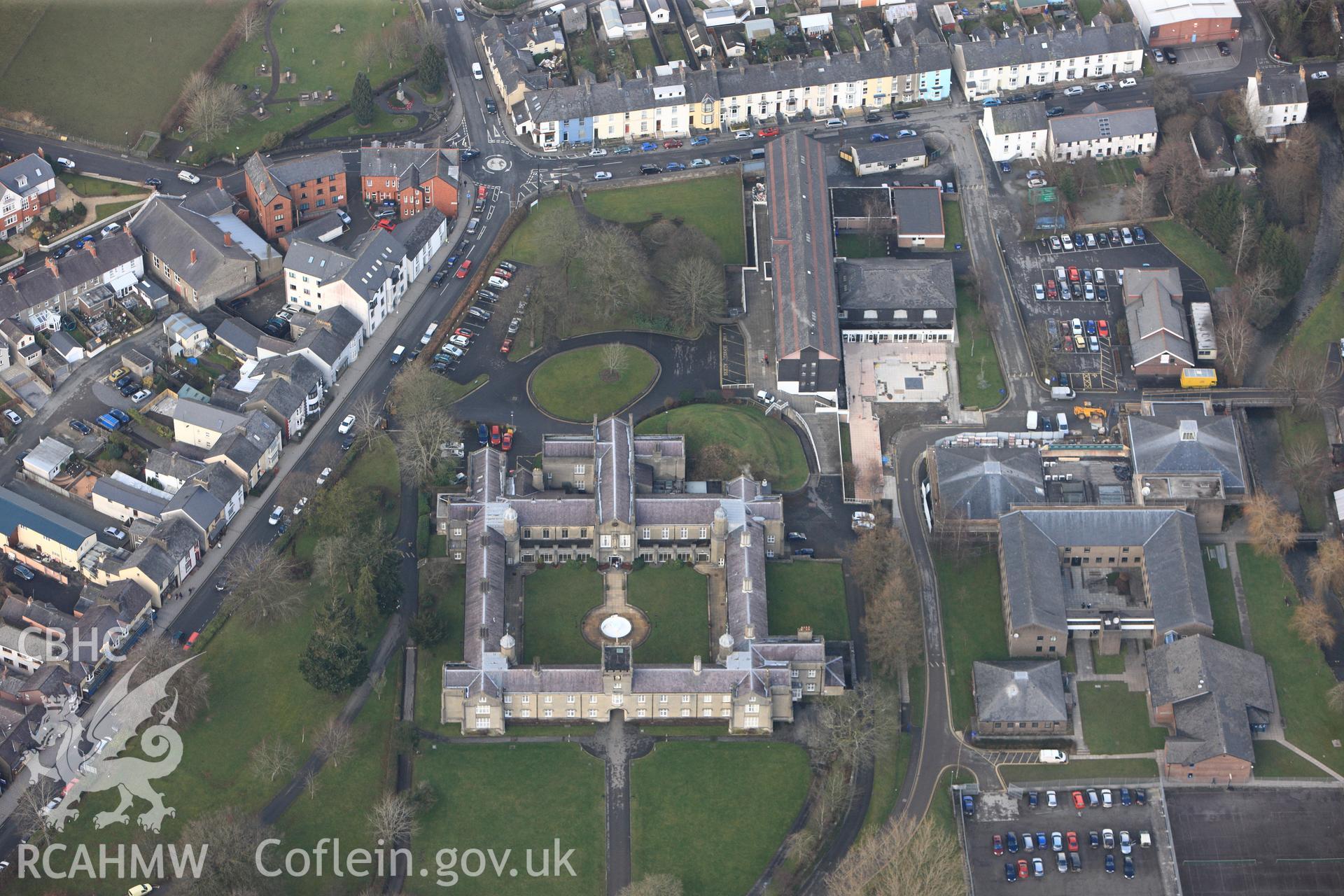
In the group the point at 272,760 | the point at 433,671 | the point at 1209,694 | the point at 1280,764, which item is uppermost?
the point at 433,671

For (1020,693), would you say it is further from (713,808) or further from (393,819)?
(393,819)

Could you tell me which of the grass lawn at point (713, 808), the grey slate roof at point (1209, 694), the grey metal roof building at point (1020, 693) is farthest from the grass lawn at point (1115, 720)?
the grass lawn at point (713, 808)

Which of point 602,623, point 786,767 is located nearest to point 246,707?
point 602,623

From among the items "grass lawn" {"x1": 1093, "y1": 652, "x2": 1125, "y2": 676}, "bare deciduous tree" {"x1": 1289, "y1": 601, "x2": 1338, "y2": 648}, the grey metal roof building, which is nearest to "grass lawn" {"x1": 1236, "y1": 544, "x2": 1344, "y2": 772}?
"bare deciduous tree" {"x1": 1289, "y1": 601, "x2": 1338, "y2": 648}

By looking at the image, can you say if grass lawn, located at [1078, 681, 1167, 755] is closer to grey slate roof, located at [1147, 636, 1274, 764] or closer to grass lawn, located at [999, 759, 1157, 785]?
grass lawn, located at [999, 759, 1157, 785]

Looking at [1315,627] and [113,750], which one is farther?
[1315,627]

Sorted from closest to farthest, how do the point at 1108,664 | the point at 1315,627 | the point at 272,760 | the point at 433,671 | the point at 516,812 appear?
the point at 516,812 < the point at 272,760 < the point at 433,671 < the point at 1315,627 < the point at 1108,664

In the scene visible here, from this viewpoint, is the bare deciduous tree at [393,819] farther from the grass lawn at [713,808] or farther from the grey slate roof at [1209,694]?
the grey slate roof at [1209,694]

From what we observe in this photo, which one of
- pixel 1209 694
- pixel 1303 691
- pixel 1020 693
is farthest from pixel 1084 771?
pixel 1303 691
